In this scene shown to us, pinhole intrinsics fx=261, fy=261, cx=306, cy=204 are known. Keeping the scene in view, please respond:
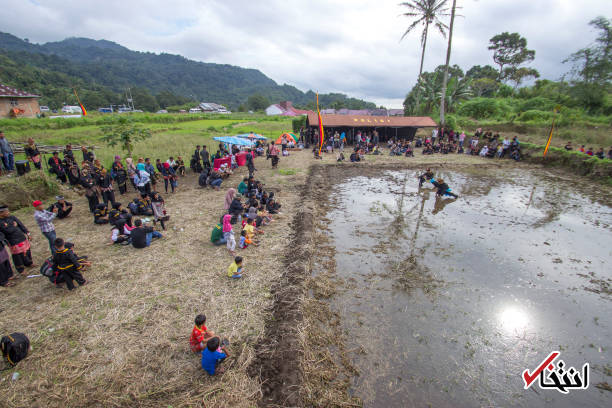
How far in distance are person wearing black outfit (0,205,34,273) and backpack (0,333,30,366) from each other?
3015 mm

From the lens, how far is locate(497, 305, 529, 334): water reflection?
523 cm

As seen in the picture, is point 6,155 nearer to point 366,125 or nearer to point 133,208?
point 133,208

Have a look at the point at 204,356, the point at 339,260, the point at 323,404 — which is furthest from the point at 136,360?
the point at 339,260

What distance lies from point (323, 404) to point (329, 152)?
21.5 meters

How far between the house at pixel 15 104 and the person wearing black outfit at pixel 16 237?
35938mm

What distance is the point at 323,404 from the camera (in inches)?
150

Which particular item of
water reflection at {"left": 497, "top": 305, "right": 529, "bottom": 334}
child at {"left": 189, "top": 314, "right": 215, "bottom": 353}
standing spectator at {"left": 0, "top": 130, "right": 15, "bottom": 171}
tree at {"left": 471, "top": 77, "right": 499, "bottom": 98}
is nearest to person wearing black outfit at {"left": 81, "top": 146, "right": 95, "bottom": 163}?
standing spectator at {"left": 0, "top": 130, "right": 15, "bottom": 171}

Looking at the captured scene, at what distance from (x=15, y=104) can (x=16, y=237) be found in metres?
38.6

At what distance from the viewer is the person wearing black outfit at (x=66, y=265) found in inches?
220

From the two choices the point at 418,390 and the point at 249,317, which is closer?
the point at 418,390

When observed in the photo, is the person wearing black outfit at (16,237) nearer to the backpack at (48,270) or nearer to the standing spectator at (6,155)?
the backpack at (48,270)

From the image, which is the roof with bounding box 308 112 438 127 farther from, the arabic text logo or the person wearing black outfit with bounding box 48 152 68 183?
the arabic text logo

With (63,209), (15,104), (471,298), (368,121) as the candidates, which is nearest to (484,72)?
(368,121)

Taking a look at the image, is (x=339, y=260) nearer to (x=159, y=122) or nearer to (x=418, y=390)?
(x=418, y=390)
